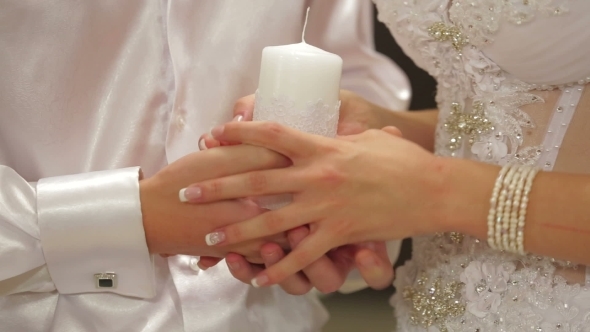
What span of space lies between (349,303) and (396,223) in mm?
1180

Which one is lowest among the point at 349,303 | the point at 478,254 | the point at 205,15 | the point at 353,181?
the point at 349,303

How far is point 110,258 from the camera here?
2.64ft

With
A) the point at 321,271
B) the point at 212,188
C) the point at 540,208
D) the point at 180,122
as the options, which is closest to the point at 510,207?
the point at 540,208

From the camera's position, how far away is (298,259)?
776 millimetres

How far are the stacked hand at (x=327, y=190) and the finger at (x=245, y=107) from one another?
0.09 metres

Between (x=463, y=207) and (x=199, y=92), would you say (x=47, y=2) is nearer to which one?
(x=199, y=92)

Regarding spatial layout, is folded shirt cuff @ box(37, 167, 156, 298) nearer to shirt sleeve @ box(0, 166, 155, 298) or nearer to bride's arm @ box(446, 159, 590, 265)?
shirt sleeve @ box(0, 166, 155, 298)

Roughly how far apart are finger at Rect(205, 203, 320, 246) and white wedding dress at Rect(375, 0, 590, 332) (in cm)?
25

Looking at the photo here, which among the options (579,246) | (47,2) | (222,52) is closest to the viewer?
(579,246)

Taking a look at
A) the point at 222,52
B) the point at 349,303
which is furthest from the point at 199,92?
the point at 349,303

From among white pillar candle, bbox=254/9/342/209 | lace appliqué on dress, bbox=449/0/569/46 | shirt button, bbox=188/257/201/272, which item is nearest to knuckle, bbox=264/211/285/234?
white pillar candle, bbox=254/9/342/209

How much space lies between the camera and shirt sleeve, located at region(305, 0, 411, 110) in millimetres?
1117

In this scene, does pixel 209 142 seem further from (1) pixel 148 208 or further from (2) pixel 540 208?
(2) pixel 540 208

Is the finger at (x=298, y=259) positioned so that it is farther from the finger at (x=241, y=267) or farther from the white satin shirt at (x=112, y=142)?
the white satin shirt at (x=112, y=142)
